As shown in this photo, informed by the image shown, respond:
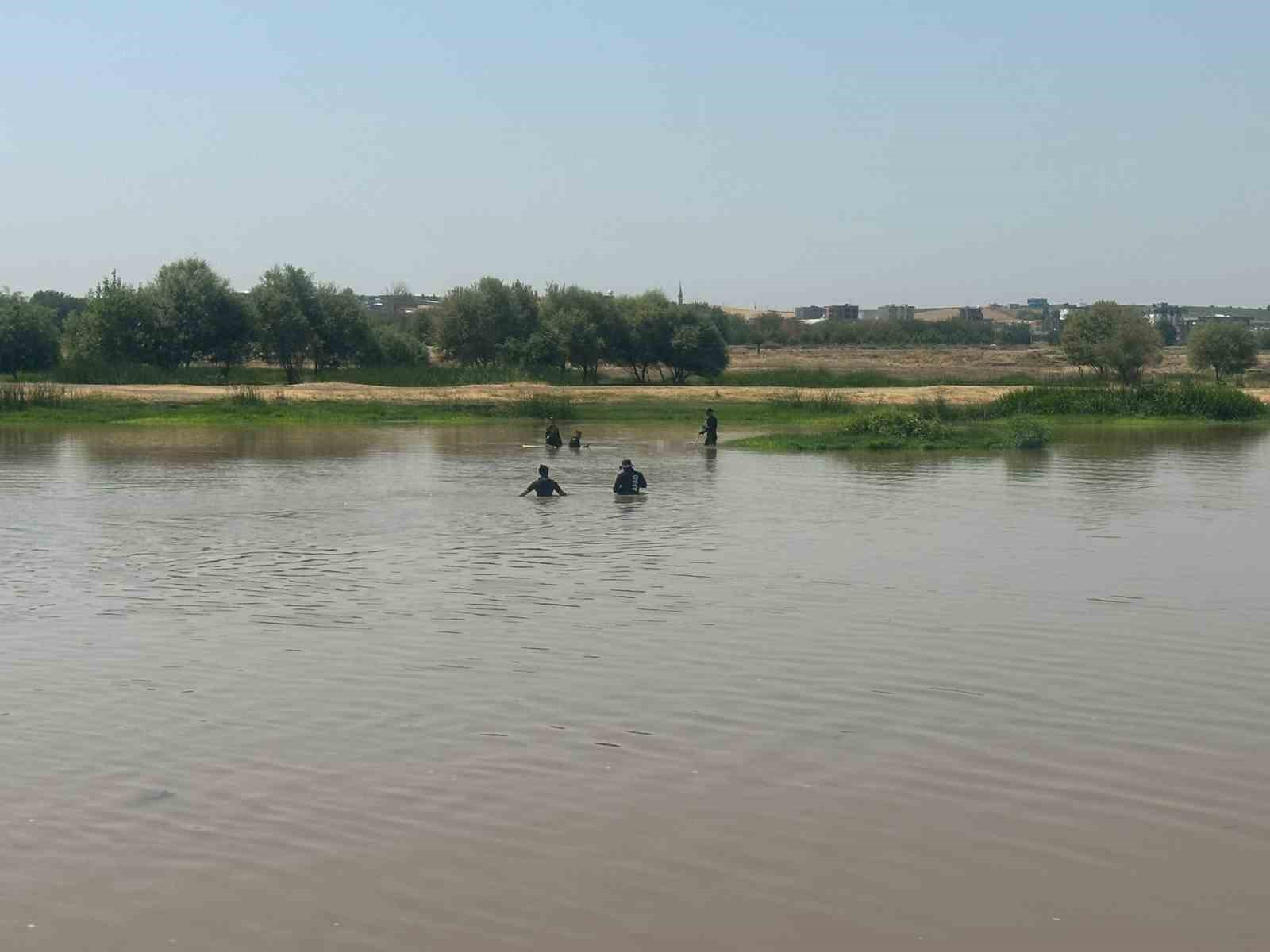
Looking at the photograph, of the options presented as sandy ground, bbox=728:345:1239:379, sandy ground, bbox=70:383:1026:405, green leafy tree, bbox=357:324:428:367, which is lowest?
sandy ground, bbox=70:383:1026:405

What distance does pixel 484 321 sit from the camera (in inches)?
3947

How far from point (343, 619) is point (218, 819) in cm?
792

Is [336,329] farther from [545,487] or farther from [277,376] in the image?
[545,487]

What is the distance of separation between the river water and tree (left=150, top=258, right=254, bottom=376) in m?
58.1

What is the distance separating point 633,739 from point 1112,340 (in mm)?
79345

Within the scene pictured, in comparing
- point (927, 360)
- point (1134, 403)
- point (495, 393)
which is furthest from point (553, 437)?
point (927, 360)

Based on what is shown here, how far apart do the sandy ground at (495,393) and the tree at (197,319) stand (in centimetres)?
715

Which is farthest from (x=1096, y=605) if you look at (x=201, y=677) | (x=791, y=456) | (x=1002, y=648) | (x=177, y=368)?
(x=177, y=368)

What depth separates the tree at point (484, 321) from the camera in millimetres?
100438

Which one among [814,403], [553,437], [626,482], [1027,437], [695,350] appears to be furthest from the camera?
[695,350]

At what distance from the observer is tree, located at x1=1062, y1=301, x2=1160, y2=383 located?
86875 millimetres

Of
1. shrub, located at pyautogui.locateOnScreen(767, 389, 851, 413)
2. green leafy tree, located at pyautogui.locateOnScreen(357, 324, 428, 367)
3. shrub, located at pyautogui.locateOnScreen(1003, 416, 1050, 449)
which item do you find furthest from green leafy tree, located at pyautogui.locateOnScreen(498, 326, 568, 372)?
shrub, located at pyautogui.locateOnScreen(1003, 416, 1050, 449)

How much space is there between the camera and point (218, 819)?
11.0 m

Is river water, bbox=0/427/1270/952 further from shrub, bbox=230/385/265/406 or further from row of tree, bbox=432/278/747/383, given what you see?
row of tree, bbox=432/278/747/383
